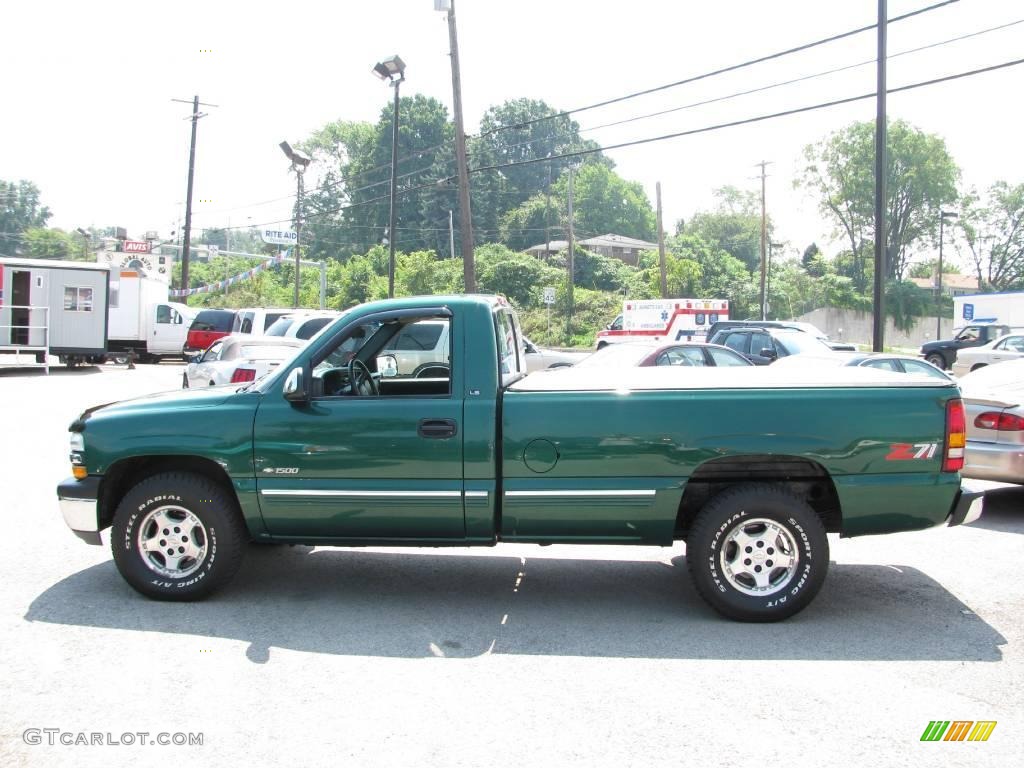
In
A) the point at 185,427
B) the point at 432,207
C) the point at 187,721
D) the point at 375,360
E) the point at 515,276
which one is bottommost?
the point at 187,721

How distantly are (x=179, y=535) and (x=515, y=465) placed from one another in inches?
84.3

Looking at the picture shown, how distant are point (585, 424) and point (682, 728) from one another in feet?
6.17

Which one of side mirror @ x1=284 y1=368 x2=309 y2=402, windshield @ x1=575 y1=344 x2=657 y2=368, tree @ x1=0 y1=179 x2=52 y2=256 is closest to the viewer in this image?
side mirror @ x1=284 y1=368 x2=309 y2=402

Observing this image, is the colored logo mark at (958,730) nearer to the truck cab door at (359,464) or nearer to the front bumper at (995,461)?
the truck cab door at (359,464)

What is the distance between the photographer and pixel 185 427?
5637 mm

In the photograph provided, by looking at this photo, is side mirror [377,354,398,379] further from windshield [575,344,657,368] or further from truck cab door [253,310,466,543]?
windshield [575,344,657,368]

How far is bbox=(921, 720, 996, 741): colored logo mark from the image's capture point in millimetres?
3936

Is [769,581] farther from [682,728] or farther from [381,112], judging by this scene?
[381,112]

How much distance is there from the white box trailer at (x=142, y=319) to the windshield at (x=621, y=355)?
2112 centimetres

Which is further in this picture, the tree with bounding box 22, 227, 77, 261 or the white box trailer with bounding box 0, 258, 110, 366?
the tree with bounding box 22, 227, 77, 261

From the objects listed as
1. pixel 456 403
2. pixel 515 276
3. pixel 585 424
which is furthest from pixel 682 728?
pixel 515 276

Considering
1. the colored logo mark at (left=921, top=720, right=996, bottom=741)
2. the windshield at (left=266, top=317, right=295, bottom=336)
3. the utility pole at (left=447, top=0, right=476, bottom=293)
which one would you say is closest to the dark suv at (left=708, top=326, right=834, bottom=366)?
the utility pole at (left=447, top=0, right=476, bottom=293)

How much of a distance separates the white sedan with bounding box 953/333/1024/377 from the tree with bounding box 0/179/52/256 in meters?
125

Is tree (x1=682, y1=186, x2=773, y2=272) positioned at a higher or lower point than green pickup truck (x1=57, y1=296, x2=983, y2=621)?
higher
